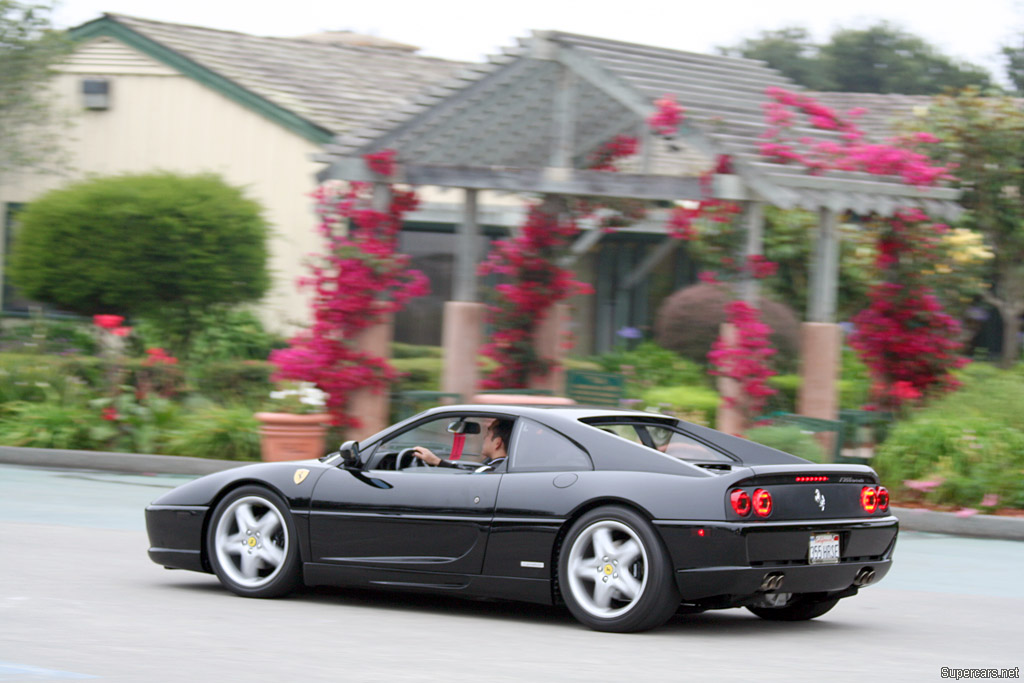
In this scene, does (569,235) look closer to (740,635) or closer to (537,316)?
(537,316)

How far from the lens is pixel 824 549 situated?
7086 millimetres

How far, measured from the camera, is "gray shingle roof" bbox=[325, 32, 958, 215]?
45.1 ft

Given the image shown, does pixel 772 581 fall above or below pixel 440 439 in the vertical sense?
below

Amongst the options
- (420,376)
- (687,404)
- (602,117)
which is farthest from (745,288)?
(420,376)

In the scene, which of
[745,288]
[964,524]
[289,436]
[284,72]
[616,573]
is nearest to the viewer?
[616,573]

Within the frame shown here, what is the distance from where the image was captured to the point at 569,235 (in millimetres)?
15961

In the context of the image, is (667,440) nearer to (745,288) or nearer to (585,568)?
(585,568)

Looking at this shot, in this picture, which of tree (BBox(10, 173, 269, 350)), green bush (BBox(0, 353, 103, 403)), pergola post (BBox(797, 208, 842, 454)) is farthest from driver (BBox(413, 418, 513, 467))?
tree (BBox(10, 173, 269, 350))

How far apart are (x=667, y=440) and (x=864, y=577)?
52.3 inches

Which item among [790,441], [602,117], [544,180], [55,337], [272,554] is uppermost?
[602,117]

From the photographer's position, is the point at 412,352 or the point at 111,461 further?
the point at 412,352

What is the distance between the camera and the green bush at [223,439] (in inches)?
606

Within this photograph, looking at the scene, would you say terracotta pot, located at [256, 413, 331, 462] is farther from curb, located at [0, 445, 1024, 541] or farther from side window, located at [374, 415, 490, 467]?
side window, located at [374, 415, 490, 467]

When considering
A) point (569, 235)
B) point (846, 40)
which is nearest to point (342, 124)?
point (569, 235)
